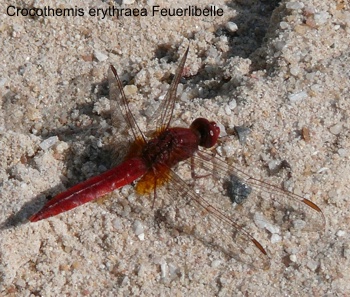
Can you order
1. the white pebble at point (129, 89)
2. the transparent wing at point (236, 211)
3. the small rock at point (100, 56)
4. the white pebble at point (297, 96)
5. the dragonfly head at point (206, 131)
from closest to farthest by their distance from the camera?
1. the transparent wing at point (236, 211)
2. the dragonfly head at point (206, 131)
3. the white pebble at point (297, 96)
4. the white pebble at point (129, 89)
5. the small rock at point (100, 56)

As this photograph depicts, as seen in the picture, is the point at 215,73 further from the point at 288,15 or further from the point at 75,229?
the point at 75,229

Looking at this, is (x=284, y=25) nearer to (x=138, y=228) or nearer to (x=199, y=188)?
(x=199, y=188)

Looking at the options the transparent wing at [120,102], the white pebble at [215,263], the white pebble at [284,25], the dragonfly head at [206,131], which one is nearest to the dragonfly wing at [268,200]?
the dragonfly head at [206,131]

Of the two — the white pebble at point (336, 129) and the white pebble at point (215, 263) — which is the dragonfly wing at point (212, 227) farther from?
the white pebble at point (336, 129)

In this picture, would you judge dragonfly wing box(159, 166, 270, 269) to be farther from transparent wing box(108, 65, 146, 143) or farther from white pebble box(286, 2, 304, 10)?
white pebble box(286, 2, 304, 10)

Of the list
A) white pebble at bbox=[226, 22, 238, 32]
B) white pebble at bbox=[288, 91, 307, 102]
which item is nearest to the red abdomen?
white pebble at bbox=[288, 91, 307, 102]

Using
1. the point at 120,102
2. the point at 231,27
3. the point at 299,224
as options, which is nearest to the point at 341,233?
the point at 299,224
